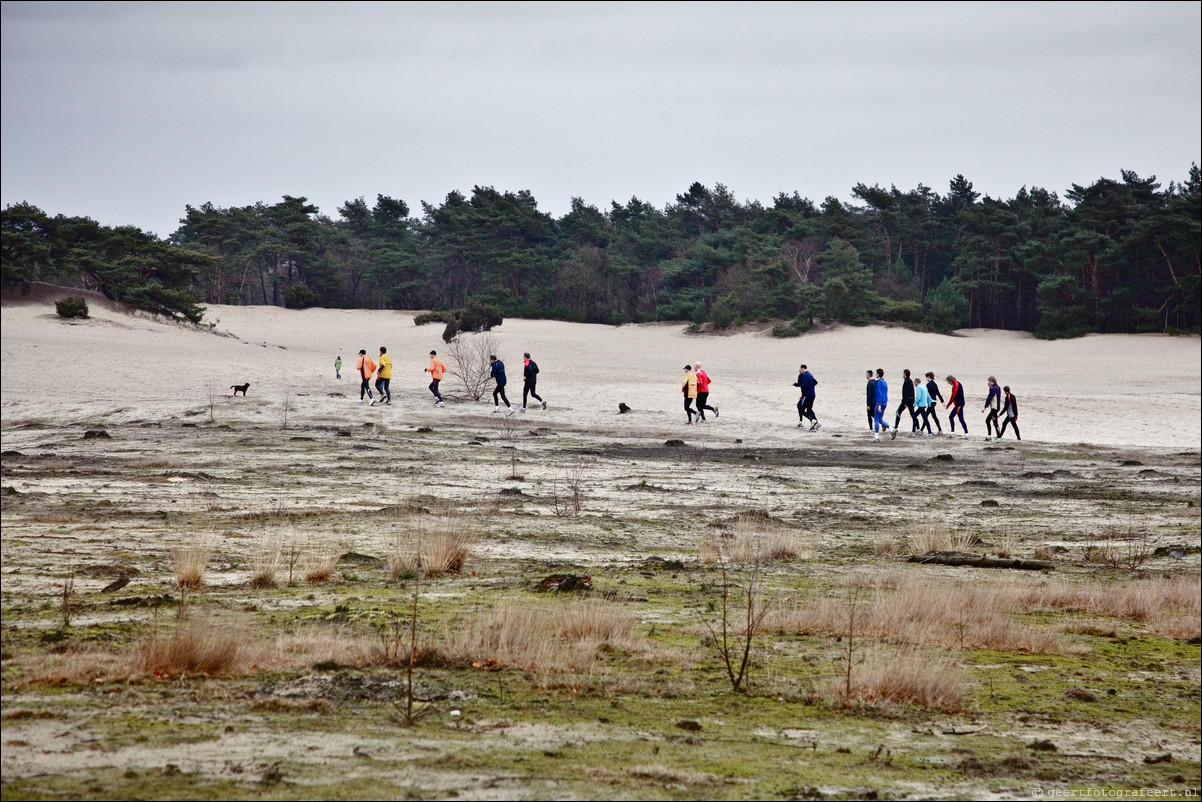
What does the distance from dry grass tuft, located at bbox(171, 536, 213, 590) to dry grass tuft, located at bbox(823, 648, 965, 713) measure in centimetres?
446

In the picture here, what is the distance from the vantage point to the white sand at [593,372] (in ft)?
90.3

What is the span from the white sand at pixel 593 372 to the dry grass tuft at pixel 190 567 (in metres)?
17.2

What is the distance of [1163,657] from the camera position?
7.48 metres

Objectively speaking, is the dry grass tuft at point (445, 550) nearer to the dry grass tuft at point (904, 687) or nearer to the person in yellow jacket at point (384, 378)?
the dry grass tuft at point (904, 687)

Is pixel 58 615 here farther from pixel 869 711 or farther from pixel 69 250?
pixel 69 250

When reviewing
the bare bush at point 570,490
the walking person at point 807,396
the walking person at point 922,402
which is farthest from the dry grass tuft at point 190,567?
the walking person at point 922,402

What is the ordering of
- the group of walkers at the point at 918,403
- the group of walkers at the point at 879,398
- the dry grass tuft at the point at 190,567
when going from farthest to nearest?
the group of walkers at the point at 879,398
the group of walkers at the point at 918,403
the dry grass tuft at the point at 190,567

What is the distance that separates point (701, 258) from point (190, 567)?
71440 millimetres

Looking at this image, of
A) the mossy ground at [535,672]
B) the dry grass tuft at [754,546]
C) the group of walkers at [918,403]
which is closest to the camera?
the mossy ground at [535,672]

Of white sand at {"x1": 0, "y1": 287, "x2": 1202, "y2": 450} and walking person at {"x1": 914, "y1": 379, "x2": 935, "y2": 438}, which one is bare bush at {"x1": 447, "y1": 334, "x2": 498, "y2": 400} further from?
walking person at {"x1": 914, "y1": 379, "x2": 935, "y2": 438}

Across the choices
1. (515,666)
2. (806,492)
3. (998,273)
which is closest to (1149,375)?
(998,273)

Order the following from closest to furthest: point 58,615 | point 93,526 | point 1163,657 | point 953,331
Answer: point 58,615, point 1163,657, point 93,526, point 953,331

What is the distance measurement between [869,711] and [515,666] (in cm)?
196

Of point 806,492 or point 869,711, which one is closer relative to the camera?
point 869,711
